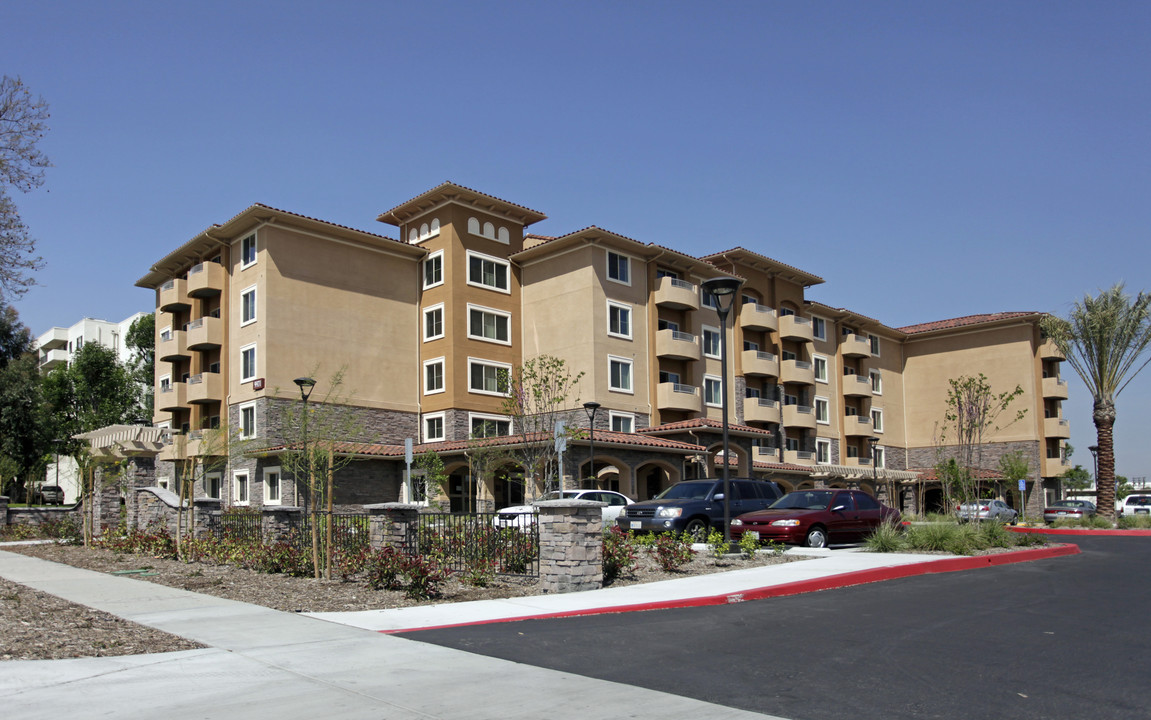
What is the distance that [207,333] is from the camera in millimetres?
40406

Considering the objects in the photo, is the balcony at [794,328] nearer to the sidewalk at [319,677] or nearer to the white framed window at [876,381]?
the white framed window at [876,381]

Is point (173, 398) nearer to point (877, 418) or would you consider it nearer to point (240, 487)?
point (240, 487)

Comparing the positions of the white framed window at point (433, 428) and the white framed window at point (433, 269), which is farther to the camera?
the white framed window at point (433, 269)

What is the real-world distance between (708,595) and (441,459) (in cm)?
2635

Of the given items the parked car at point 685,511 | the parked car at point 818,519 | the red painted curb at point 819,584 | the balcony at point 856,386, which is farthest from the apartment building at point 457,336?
the red painted curb at point 819,584

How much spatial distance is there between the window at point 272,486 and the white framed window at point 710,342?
22.4 meters

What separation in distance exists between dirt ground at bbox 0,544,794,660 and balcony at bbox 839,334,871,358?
1677 inches

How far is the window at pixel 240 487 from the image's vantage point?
38763 millimetres

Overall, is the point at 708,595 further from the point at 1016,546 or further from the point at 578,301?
the point at 578,301

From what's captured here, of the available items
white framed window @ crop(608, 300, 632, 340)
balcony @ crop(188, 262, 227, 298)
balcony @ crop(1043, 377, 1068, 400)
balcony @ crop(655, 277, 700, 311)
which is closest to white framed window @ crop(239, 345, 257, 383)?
balcony @ crop(188, 262, 227, 298)

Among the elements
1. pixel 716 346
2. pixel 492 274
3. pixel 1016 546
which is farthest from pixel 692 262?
pixel 1016 546

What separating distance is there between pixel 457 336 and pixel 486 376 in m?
2.49

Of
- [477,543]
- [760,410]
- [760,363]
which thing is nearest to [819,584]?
[477,543]

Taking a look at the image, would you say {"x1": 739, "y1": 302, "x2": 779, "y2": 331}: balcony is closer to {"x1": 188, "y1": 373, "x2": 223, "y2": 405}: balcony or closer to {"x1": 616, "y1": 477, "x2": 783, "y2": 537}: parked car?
{"x1": 188, "y1": 373, "x2": 223, "y2": 405}: balcony
